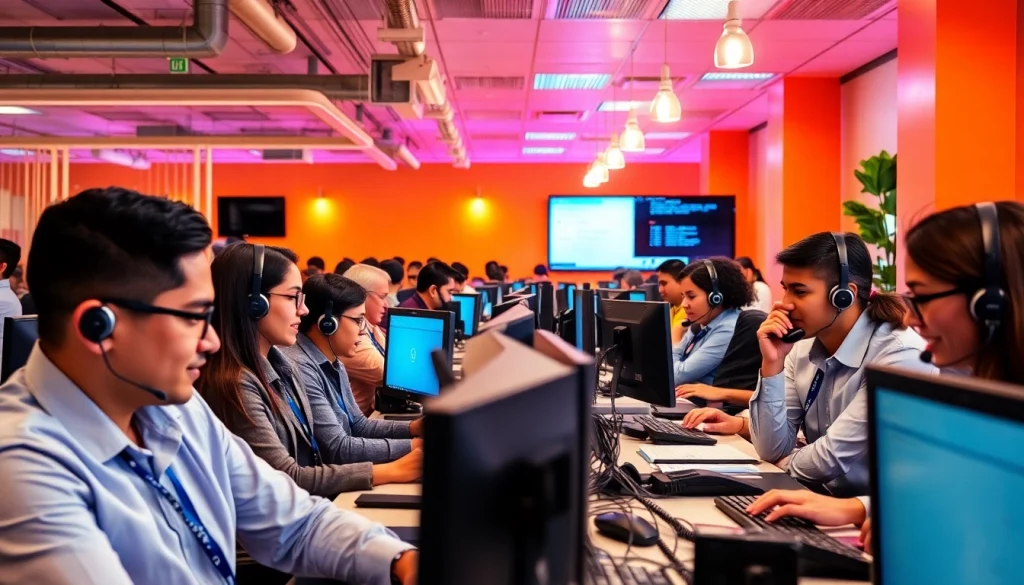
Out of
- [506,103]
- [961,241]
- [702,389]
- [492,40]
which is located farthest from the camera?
[506,103]

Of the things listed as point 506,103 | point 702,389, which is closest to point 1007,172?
point 702,389

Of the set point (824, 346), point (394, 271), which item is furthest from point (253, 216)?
point (824, 346)

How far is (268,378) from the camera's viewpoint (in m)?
2.46

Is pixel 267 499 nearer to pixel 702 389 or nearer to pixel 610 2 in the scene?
pixel 702 389

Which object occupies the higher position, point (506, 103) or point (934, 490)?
point (506, 103)

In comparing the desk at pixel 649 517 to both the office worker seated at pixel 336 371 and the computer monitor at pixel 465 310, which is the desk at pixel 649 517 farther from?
the computer monitor at pixel 465 310

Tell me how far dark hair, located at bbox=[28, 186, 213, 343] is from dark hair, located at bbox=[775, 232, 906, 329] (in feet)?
6.30

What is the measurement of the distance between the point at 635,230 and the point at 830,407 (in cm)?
925

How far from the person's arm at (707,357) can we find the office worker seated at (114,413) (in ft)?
9.96

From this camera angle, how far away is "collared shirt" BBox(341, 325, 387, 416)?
396cm

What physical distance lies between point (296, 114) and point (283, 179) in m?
5.01

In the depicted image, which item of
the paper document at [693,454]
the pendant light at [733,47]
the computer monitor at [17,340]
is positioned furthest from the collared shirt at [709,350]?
the computer monitor at [17,340]

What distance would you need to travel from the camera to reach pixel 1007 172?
5.07 meters

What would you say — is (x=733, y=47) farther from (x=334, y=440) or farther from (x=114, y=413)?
(x=114, y=413)
